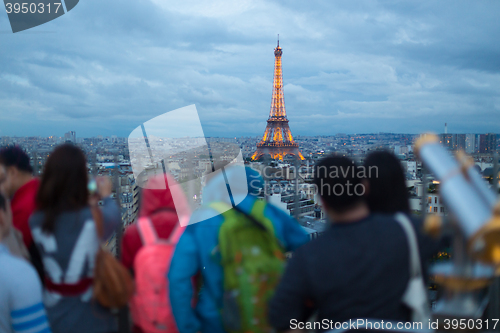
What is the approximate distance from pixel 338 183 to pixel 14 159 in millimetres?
2198

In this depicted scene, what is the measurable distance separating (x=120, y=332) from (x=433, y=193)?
9.42 feet

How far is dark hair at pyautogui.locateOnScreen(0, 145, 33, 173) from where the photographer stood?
2.48 meters

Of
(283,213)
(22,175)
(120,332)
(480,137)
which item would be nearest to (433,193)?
(283,213)

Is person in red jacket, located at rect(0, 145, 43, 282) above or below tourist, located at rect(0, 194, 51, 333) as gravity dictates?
above

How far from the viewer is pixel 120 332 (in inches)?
89.7

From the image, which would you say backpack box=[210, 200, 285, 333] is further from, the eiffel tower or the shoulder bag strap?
the eiffel tower

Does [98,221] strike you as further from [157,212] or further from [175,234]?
[175,234]

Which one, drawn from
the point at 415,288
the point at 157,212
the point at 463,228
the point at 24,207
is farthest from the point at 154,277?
the point at 463,228

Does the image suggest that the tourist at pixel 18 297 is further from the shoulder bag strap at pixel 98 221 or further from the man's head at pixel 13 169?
the man's head at pixel 13 169

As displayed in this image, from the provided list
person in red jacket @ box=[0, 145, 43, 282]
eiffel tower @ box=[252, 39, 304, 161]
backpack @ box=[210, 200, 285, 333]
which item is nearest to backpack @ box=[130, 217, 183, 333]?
backpack @ box=[210, 200, 285, 333]

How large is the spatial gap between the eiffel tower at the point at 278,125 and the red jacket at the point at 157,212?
46.3 metres

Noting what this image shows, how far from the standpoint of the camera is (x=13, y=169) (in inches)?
97.6

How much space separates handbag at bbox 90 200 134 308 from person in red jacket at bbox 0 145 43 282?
487 mm

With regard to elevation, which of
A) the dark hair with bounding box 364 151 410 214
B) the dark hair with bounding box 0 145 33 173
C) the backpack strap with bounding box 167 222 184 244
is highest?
the dark hair with bounding box 0 145 33 173
